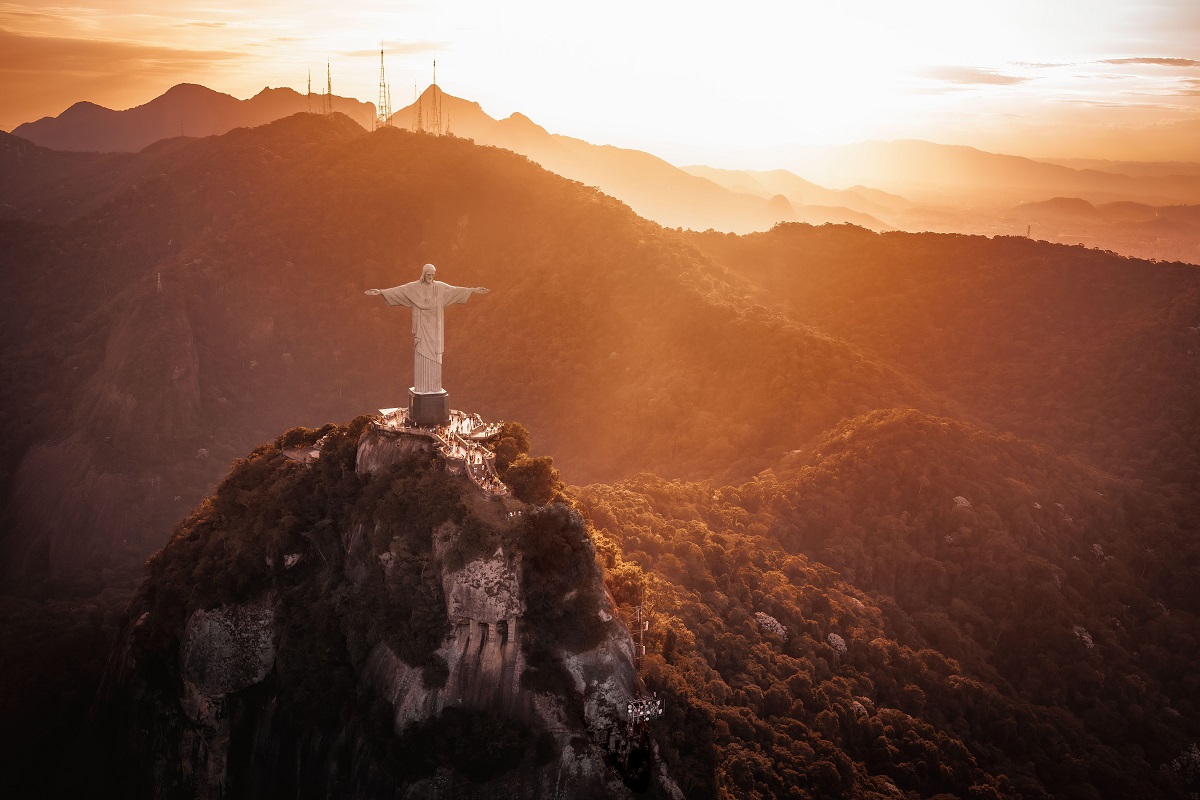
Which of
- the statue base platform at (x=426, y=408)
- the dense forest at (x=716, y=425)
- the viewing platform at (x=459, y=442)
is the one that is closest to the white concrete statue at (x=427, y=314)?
the statue base platform at (x=426, y=408)

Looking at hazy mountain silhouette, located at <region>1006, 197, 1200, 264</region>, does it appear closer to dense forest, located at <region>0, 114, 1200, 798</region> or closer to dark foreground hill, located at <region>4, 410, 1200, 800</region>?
dense forest, located at <region>0, 114, 1200, 798</region>

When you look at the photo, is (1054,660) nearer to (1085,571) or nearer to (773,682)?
(1085,571)

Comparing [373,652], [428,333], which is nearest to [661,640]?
[373,652]

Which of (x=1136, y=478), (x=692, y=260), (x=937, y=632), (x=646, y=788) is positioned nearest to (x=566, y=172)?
(x=692, y=260)

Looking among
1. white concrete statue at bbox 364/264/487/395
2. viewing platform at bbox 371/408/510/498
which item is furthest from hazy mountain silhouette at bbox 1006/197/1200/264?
white concrete statue at bbox 364/264/487/395

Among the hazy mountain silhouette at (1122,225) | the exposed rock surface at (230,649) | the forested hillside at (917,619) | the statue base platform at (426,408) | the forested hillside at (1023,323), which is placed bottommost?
the forested hillside at (917,619)

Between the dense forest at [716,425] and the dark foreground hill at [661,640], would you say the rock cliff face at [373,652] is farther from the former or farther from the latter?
the dense forest at [716,425]
